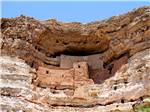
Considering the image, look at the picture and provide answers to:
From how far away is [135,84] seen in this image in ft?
54.5

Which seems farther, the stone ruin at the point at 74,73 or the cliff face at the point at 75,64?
the stone ruin at the point at 74,73

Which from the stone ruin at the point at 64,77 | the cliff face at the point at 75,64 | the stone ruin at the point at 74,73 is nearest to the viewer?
the cliff face at the point at 75,64

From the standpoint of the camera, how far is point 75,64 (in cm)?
2005

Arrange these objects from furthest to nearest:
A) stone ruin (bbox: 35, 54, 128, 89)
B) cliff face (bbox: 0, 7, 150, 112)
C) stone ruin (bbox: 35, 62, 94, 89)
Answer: stone ruin (bbox: 35, 54, 128, 89), stone ruin (bbox: 35, 62, 94, 89), cliff face (bbox: 0, 7, 150, 112)

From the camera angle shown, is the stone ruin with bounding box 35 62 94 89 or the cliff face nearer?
the cliff face

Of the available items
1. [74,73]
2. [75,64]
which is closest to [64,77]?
[74,73]

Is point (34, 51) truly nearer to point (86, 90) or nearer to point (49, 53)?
point (49, 53)

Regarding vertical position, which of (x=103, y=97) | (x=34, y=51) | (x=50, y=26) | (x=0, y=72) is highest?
(x=50, y=26)

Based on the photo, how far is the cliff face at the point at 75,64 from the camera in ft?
54.9

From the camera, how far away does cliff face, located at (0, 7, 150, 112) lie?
16734 millimetres

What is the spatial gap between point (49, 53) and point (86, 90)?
13.6 feet

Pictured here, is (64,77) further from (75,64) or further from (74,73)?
(75,64)

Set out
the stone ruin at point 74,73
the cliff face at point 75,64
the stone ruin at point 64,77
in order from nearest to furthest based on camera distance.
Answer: the cliff face at point 75,64 → the stone ruin at point 64,77 → the stone ruin at point 74,73

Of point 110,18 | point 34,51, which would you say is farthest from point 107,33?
point 34,51
